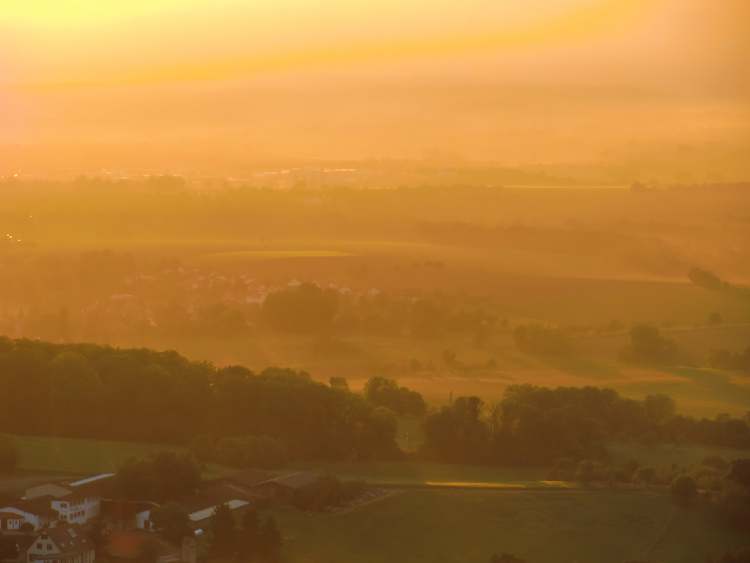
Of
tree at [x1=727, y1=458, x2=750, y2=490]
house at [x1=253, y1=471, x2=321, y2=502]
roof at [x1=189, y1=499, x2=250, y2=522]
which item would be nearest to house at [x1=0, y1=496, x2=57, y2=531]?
roof at [x1=189, y1=499, x2=250, y2=522]

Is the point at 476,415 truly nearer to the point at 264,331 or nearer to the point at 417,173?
the point at 264,331

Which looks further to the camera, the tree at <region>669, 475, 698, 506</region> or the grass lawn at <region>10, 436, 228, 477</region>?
the grass lawn at <region>10, 436, 228, 477</region>

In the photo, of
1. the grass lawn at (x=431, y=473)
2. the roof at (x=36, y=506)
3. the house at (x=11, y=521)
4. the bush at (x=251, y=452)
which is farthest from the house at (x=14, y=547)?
the grass lawn at (x=431, y=473)

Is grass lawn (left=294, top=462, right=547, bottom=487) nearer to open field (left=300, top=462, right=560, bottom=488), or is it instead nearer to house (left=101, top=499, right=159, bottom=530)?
open field (left=300, top=462, right=560, bottom=488)

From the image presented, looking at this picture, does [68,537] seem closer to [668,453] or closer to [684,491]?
[684,491]

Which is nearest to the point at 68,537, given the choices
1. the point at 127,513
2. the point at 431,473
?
the point at 127,513

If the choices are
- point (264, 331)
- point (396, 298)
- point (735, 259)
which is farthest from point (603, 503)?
point (735, 259)

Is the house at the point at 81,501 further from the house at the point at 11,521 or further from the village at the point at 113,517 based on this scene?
the house at the point at 11,521
